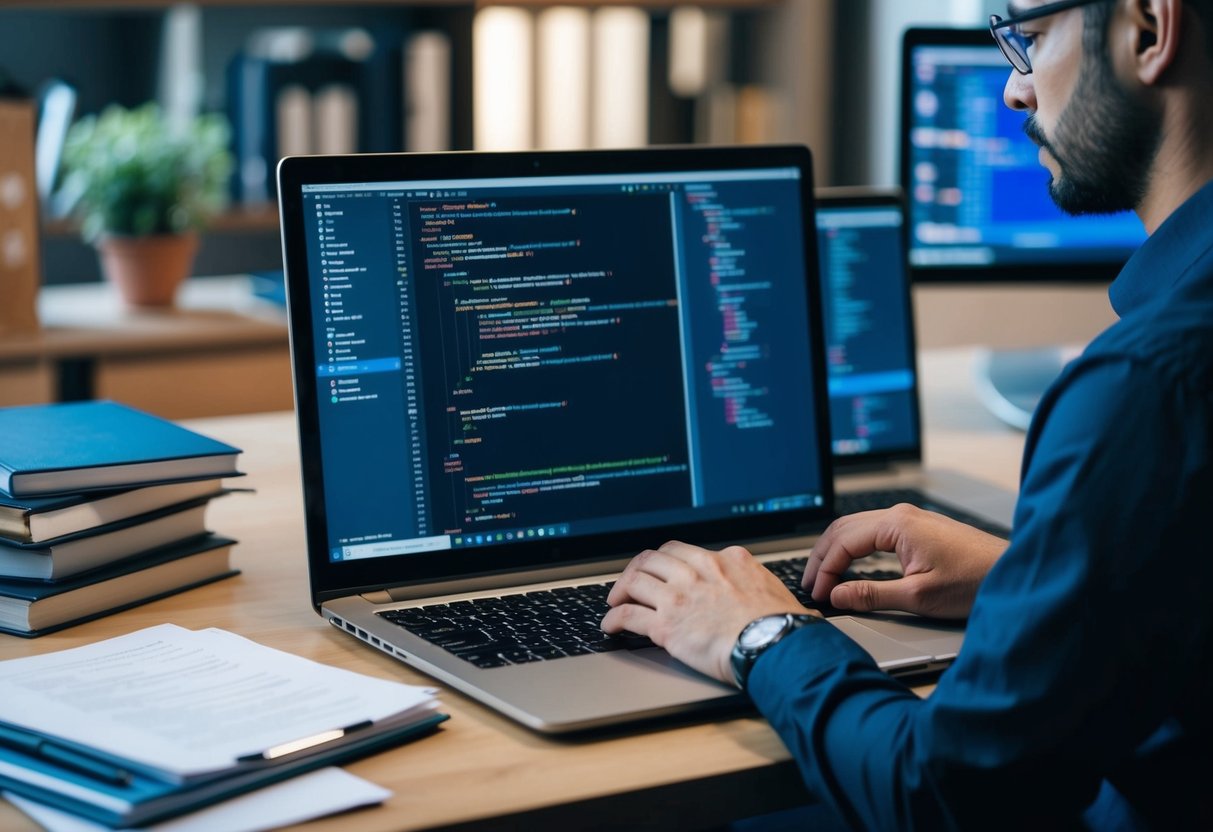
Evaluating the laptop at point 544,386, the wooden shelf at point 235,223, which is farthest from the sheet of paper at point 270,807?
the wooden shelf at point 235,223

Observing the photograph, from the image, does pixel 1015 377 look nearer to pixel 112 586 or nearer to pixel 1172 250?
pixel 1172 250

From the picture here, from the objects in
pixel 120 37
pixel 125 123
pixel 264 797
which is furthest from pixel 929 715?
pixel 120 37

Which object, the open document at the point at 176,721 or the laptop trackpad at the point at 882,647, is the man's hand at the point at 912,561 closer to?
the laptop trackpad at the point at 882,647

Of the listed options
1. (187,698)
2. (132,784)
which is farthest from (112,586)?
(132,784)

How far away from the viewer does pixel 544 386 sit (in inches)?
45.1

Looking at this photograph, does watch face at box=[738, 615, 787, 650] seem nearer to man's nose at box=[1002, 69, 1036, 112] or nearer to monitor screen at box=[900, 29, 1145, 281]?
man's nose at box=[1002, 69, 1036, 112]

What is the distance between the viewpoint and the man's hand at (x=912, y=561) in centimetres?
105

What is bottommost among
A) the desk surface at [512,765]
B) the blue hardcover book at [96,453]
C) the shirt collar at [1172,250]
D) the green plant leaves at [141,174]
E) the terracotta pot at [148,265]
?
the desk surface at [512,765]

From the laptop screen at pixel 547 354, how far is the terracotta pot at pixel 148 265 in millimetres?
1791

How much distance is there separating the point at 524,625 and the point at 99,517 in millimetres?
353

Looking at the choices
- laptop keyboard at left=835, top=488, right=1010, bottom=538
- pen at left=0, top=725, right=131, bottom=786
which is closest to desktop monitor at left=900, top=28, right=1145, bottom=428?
laptop keyboard at left=835, top=488, right=1010, bottom=538

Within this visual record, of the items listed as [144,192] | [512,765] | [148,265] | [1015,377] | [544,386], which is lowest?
[512,765]

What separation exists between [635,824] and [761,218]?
0.60 meters

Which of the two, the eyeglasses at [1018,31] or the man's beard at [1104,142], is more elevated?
the eyeglasses at [1018,31]
